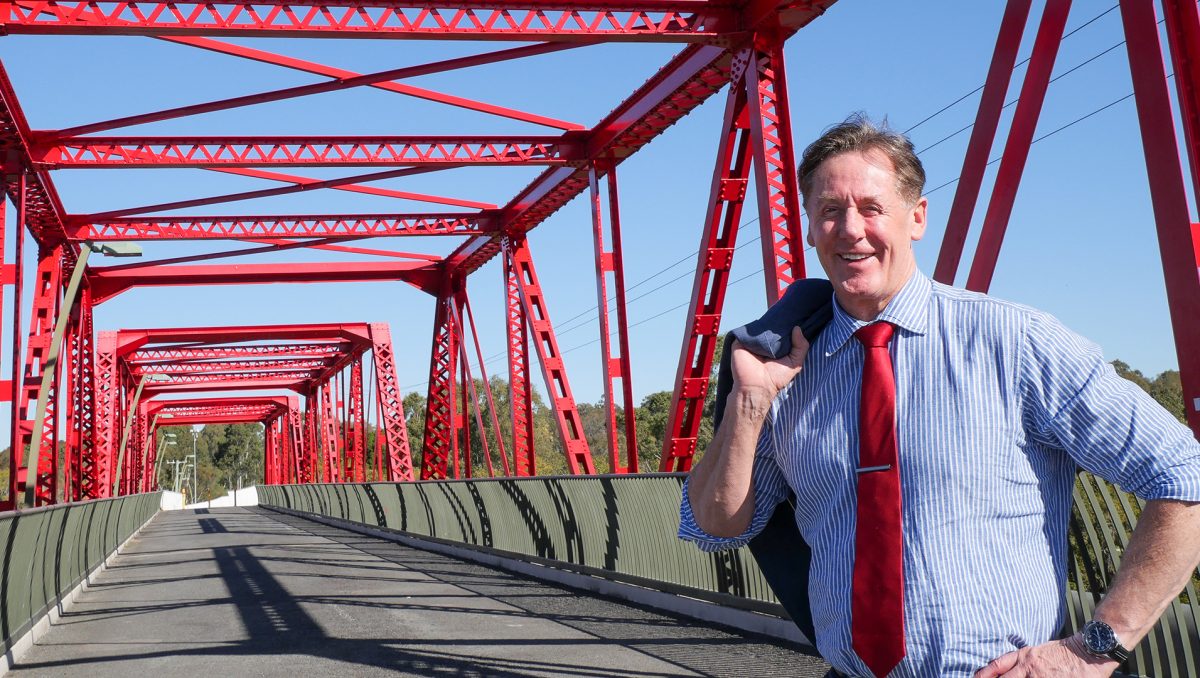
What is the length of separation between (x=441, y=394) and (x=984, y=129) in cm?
2216

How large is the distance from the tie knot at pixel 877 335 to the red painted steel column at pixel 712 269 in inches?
415

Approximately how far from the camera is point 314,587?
1477 centimetres

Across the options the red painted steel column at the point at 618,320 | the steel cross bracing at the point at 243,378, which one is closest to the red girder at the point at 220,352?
the steel cross bracing at the point at 243,378

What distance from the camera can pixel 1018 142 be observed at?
7777mm

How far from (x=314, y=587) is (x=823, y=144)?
44.3 feet

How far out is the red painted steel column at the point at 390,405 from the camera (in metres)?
32.9

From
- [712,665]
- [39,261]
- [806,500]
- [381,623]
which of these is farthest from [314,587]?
[806,500]

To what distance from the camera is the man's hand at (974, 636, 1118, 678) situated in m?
1.82

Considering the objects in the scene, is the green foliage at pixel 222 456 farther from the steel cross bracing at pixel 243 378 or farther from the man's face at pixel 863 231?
the man's face at pixel 863 231

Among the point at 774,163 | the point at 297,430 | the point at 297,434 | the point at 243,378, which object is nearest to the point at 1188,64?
the point at 774,163

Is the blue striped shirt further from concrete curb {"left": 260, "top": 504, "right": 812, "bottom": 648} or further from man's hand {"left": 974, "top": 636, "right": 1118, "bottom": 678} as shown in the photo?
concrete curb {"left": 260, "top": 504, "right": 812, "bottom": 648}

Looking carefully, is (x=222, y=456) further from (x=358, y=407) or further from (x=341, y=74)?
(x=341, y=74)

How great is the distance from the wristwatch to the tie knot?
534mm

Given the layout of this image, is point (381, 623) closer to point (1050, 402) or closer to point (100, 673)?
point (100, 673)
